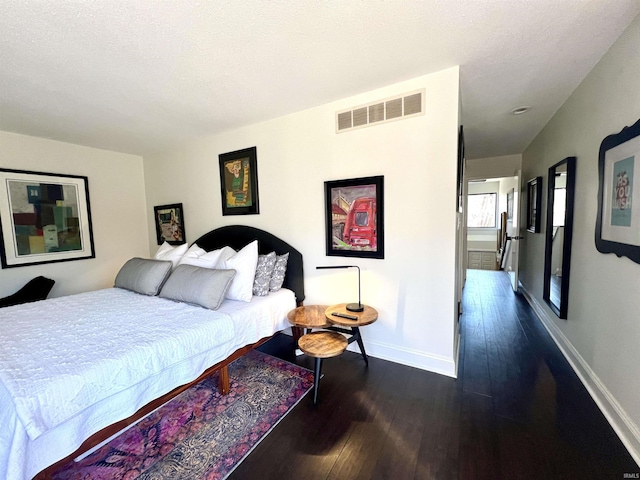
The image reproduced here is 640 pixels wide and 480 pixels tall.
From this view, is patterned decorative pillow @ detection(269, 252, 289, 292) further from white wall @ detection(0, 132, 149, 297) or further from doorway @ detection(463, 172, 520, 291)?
doorway @ detection(463, 172, 520, 291)

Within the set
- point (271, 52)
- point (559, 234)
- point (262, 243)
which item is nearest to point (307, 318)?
point (262, 243)

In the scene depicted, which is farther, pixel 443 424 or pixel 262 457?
pixel 443 424

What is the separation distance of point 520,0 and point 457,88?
2.05 ft

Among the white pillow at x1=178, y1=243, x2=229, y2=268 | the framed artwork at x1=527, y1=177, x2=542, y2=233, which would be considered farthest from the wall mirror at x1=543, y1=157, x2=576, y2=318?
the white pillow at x1=178, y1=243, x2=229, y2=268

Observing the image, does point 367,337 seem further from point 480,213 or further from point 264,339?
point 480,213

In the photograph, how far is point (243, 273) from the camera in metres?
2.47

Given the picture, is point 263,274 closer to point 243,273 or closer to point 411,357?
point 243,273

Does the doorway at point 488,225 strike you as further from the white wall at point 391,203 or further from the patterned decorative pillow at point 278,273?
the patterned decorative pillow at point 278,273

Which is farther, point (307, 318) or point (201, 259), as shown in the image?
point (201, 259)

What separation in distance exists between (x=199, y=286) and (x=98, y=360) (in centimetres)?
90

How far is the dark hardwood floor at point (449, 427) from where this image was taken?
4.53ft

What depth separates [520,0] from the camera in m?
1.36

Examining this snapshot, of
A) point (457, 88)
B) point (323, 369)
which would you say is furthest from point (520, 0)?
point (323, 369)

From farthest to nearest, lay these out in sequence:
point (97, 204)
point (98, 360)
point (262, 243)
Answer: point (97, 204), point (262, 243), point (98, 360)
